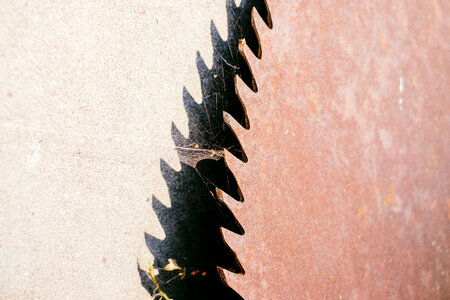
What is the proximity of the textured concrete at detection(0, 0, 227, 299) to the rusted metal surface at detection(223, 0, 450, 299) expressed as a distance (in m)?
0.31

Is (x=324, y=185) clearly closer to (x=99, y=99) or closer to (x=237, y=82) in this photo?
(x=237, y=82)

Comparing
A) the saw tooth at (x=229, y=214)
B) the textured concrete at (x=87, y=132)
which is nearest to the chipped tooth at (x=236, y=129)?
the saw tooth at (x=229, y=214)

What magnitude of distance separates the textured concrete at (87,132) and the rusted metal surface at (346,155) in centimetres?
31

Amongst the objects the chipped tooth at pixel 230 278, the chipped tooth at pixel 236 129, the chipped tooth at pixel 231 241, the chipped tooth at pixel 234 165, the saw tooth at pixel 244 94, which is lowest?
the chipped tooth at pixel 230 278

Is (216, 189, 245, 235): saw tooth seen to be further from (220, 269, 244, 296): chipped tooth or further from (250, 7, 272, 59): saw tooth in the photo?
(250, 7, 272, 59): saw tooth

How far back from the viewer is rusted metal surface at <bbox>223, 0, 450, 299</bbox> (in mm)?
1136

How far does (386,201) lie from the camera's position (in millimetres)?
1460

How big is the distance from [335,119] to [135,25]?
74 cm

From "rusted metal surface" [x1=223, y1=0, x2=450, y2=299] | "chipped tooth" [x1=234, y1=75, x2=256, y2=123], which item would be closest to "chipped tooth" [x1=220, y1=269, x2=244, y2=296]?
"rusted metal surface" [x1=223, y1=0, x2=450, y2=299]

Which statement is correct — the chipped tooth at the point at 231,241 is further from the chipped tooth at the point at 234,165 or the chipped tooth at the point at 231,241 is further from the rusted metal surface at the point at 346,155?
the chipped tooth at the point at 234,165

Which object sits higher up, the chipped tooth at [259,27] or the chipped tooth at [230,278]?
the chipped tooth at [259,27]

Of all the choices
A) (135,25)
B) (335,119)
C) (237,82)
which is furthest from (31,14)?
(335,119)

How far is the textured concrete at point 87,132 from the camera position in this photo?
3.36 ft

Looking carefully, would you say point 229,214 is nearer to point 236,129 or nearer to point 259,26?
point 236,129
